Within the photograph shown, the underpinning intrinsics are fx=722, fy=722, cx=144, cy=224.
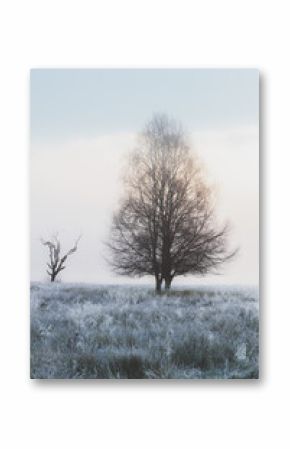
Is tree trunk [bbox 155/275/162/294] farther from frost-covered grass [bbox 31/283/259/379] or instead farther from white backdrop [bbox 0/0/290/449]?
white backdrop [bbox 0/0/290/449]

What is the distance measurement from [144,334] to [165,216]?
69 cm

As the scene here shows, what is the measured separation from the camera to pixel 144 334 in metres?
4.12

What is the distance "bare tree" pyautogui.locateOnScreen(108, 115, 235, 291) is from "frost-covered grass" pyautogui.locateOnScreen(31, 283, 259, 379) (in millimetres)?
163

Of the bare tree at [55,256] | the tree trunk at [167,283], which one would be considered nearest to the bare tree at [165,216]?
the tree trunk at [167,283]

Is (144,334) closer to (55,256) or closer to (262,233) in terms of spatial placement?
(55,256)

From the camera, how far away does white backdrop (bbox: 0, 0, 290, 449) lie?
4105 mm

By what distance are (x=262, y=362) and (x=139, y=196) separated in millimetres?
1180

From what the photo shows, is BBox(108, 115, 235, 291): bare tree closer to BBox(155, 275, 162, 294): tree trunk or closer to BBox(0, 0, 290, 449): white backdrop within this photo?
BBox(155, 275, 162, 294): tree trunk

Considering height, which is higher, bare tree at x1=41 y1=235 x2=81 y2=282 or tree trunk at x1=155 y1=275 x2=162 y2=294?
bare tree at x1=41 y1=235 x2=81 y2=282

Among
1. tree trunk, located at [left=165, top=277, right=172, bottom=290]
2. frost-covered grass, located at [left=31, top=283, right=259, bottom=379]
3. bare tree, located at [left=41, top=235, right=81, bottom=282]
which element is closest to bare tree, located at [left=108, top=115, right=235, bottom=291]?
tree trunk, located at [left=165, top=277, right=172, bottom=290]

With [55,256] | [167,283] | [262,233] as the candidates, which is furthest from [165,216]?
[55,256]

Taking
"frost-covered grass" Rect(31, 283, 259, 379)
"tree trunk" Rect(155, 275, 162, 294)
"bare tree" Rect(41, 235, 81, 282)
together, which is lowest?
"frost-covered grass" Rect(31, 283, 259, 379)
